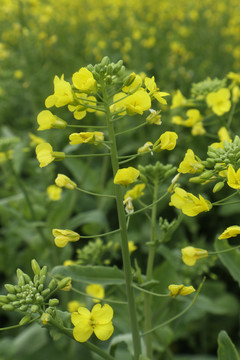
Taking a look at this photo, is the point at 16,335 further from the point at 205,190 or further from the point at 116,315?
the point at 205,190

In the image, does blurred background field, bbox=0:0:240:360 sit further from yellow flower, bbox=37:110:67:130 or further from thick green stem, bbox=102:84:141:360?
yellow flower, bbox=37:110:67:130

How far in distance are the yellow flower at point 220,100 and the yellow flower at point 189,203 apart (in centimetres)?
82

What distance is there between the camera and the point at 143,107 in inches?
53.3

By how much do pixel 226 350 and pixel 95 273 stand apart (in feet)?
1.85

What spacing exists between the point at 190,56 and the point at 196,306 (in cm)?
357

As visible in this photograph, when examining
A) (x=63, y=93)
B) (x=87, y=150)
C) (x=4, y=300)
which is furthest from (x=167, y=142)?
(x=87, y=150)

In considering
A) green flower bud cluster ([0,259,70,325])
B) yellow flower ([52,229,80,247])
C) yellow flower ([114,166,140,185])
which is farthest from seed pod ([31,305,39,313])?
yellow flower ([114,166,140,185])

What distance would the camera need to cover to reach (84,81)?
138 cm

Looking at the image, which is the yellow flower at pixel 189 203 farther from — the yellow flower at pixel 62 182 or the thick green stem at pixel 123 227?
the yellow flower at pixel 62 182

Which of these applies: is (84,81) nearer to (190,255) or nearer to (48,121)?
(48,121)

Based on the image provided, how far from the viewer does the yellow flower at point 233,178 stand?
4.34ft

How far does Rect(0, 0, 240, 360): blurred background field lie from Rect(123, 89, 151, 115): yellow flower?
3.09ft

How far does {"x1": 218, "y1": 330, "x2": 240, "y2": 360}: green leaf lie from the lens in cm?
148

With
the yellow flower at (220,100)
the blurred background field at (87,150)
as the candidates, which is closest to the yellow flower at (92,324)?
the blurred background field at (87,150)
